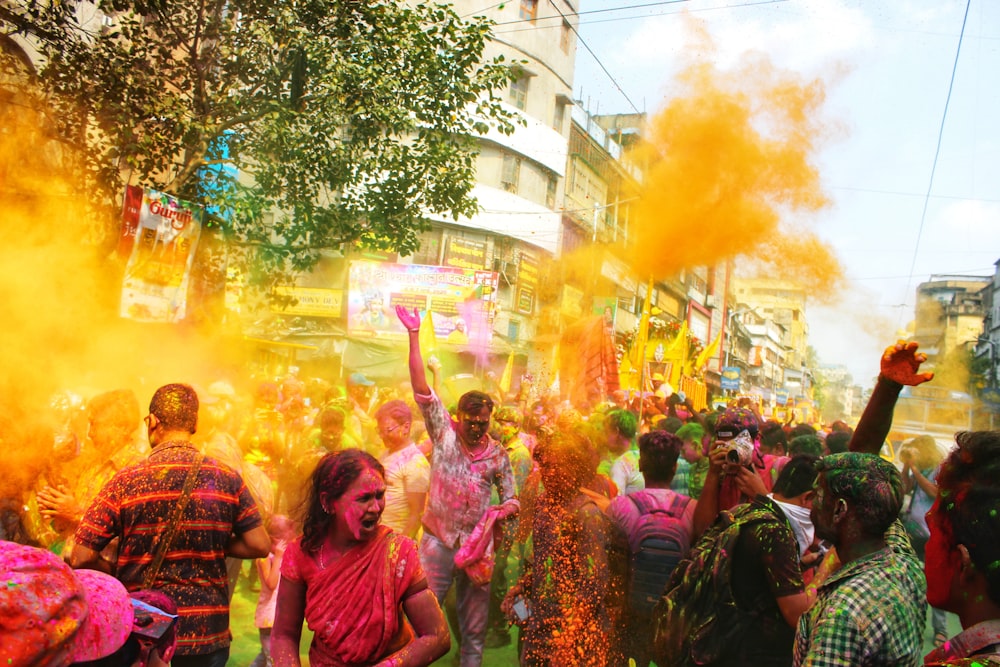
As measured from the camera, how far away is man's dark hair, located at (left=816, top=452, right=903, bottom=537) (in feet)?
7.57

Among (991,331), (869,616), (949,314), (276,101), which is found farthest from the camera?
(949,314)

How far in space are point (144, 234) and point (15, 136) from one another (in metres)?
1.56

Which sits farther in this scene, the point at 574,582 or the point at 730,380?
the point at 730,380

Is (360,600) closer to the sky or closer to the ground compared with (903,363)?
closer to the ground

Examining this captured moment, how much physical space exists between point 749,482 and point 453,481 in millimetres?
1872

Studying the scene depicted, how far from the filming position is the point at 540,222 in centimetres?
3034

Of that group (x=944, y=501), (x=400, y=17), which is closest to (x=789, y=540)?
(x=944, y=501)

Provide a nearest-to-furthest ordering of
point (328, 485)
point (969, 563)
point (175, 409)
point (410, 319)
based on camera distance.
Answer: point (969, 563), point (328, 485), point (175, 409), point (410, 319)

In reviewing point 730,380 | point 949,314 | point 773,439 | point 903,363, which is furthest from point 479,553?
point 949,314

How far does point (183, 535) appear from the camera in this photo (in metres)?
3.07

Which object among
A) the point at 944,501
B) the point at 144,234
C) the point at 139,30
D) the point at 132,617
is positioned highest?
the point at 139,30

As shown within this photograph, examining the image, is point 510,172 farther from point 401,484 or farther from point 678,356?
point 401,484

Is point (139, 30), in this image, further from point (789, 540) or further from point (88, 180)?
point (789, 540)

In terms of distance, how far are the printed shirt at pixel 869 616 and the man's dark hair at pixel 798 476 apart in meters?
1.59
